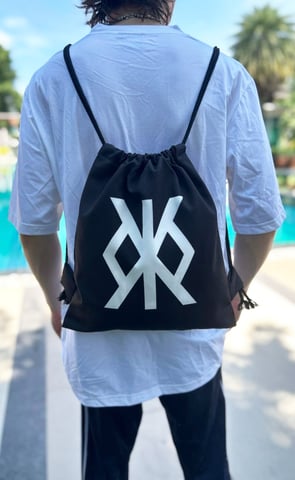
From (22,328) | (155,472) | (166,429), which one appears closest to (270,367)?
(166,429)

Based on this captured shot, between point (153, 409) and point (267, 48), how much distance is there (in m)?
17.8

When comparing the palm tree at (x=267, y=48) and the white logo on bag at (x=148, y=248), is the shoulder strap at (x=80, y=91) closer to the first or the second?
the white logo on bag at (x=148, y=248)

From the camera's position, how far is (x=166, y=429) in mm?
1513

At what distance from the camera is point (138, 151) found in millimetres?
655

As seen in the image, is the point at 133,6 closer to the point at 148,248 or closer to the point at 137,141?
the point at 137,141

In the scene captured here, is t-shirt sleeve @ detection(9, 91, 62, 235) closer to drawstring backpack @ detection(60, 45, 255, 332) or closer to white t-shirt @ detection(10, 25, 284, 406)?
white t-shirt @ detection(10, 25, 284, 406)

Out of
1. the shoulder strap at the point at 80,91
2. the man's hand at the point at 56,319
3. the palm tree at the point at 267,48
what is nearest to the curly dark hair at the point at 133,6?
the shoulder strap at the point at 80,91

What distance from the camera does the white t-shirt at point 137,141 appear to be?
0.63 m

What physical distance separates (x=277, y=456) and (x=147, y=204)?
1.24 m

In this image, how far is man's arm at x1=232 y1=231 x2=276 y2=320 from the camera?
79 centimetres

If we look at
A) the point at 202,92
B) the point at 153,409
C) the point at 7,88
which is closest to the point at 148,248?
the point at 202,92

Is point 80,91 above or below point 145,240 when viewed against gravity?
above

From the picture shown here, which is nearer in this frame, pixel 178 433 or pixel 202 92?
pixel 202 92

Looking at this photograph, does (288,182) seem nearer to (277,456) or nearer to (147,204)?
(277,456)
